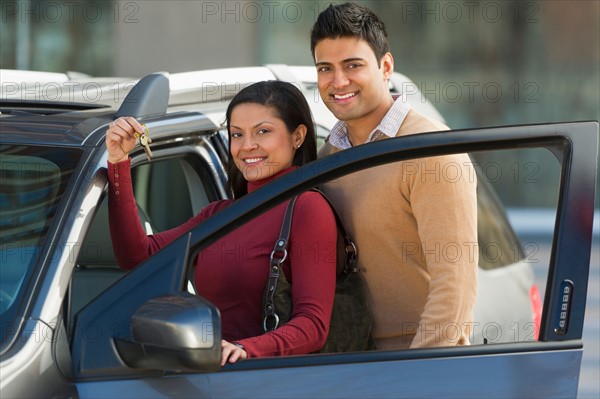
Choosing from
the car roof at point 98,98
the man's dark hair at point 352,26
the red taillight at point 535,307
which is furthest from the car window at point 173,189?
the red taillight at point 535,307

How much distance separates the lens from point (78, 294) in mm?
3354

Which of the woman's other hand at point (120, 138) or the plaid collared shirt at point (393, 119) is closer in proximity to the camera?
the woman's other hand at point (120, 138)

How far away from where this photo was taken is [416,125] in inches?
108

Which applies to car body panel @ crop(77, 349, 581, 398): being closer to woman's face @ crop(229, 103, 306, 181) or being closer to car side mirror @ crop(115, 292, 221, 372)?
car side mirror @ crop(115, 292, 221, 372)

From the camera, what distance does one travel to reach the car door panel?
214cm

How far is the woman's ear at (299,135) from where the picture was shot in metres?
2.74

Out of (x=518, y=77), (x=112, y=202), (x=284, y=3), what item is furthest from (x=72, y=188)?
(x=518, y=77)


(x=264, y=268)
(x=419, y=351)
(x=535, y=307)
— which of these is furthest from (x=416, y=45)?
(x=419, y=351)

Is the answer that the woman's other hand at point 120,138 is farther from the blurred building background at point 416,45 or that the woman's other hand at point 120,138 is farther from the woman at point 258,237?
the blurred building background at point 416,45

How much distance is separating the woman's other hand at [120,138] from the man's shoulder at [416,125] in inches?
27.3

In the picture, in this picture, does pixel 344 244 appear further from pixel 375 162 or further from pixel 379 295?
pixel 375 162

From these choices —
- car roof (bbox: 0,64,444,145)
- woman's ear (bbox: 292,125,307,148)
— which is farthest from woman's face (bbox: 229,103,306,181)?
car roof (bbox: 0,64,444,145)

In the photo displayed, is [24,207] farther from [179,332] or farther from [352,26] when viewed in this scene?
[352,26]

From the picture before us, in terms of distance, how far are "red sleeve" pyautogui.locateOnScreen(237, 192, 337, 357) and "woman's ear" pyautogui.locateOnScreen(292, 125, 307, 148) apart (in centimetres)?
24
